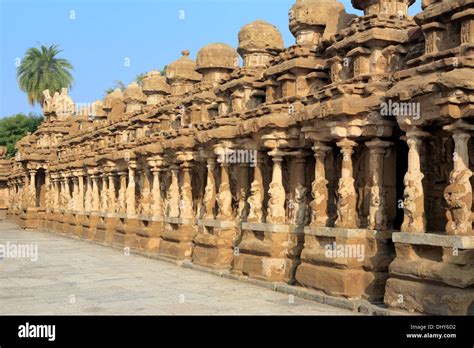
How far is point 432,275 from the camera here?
7.46 metres

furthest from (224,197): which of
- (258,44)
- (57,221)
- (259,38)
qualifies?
(57,221)

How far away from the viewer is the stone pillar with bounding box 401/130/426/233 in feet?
26.1

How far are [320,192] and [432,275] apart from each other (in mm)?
2975

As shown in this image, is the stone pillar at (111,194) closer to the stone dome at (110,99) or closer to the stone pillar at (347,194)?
the stone dome at (110,99)

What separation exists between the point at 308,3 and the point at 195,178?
5796 millimetres

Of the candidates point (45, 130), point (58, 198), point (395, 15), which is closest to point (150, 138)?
point (395, 15)

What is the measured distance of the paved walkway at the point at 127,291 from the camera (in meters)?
8.76

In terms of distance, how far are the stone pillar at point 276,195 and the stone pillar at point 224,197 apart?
6.28 feet

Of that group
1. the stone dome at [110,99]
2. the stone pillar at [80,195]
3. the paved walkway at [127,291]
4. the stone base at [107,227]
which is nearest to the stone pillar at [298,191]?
the paved walkway at [127,291]

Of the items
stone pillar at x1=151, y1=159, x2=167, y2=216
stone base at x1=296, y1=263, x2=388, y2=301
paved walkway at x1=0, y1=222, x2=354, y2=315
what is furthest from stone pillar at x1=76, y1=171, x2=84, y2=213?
stone base at x1=296, y1=263, x2=388, y2=301

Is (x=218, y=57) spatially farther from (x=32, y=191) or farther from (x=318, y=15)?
(x=32, y=191)

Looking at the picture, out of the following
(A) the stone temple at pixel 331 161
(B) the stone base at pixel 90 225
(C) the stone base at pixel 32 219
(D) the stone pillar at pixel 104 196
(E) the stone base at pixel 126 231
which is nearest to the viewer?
(A) the stone temple at pixel 331 161

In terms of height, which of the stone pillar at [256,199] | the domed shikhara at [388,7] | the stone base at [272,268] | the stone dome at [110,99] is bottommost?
the stone base at [272,268]

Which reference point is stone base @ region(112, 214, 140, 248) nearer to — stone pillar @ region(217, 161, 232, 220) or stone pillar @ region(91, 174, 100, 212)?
stone pillar @ region(91, 174, 100, 212)
